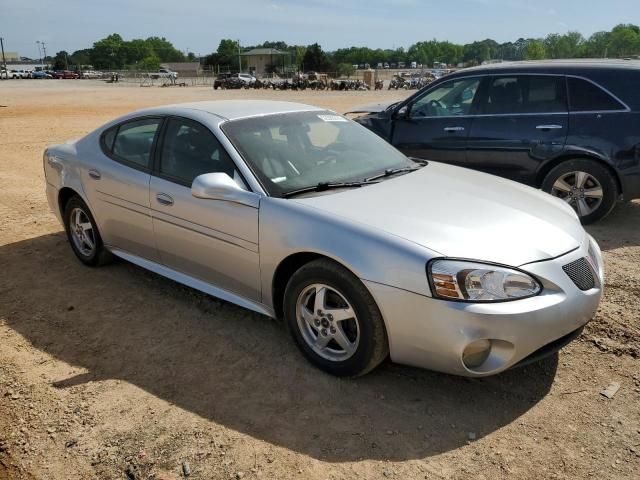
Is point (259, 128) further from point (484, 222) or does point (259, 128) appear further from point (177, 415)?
point (177, 415)

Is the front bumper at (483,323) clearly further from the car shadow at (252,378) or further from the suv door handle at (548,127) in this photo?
the suv door handle at (548,127)

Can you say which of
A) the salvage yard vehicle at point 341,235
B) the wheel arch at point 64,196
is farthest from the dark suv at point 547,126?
the wheel arch at point 64,196

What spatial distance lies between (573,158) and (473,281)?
411 cm

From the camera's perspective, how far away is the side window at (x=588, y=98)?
5918 millimetres

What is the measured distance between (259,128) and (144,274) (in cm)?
189

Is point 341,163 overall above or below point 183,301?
above

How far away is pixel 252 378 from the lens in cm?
334

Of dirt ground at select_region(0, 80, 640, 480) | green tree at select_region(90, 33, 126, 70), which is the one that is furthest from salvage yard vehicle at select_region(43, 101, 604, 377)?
green tree at select_region(90, 33, 126, 70)

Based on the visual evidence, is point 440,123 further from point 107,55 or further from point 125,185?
point 107,55

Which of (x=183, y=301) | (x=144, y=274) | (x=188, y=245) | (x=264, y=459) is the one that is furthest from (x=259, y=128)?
(x=264, y=459)

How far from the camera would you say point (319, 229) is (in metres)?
3.13

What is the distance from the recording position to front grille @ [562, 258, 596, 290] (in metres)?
3.00

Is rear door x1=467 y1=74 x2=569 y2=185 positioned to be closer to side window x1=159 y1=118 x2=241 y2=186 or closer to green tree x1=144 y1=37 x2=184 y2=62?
side window x1=159 y1=118 x2=241 y2=186

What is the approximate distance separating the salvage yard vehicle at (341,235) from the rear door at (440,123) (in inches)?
106
